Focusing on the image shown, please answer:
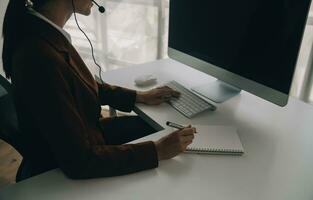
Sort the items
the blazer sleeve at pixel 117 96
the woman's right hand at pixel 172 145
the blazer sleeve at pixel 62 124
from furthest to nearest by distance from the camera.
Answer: the blazer sleeve at pixel 117 96 < the woman's right hand at pixel 172 145 < the blazer sleeve at pixel 62 124

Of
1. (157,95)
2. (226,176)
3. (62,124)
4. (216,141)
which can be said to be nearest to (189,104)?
(157,95)

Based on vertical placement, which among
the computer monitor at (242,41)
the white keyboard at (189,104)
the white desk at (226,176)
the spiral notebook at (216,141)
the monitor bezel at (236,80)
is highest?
the computer monitor at (242,41)

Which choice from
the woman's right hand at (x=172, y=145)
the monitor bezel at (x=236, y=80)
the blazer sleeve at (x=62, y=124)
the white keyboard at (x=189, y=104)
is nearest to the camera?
the blazer sleeve at (x=62, y=124)

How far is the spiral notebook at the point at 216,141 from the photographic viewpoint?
972 millimetres

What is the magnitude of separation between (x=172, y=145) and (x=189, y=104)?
329 millimetres

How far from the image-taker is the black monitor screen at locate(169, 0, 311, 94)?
3.18ft

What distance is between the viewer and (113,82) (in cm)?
150

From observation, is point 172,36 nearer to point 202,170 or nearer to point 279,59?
point 279,59

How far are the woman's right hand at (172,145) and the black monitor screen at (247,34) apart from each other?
378mm

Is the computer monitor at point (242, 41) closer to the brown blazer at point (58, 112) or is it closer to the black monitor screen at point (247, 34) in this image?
the black monitor screen at point (247, 34)

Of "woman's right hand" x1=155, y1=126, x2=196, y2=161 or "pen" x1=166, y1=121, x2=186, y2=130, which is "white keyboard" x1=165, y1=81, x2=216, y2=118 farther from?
"woman's right hand" x1=155, y1=126, x2=196, y2=161

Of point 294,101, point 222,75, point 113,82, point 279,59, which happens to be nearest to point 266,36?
point 279,59

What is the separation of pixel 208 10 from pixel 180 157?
2.02 ft

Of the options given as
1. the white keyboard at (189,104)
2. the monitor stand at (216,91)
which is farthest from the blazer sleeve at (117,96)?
the monitor stand at (216,91)
